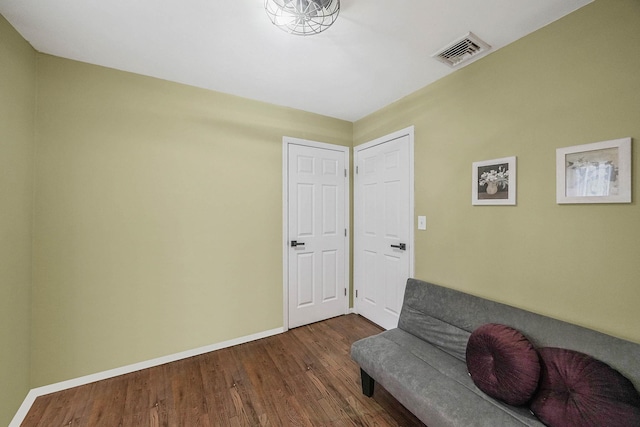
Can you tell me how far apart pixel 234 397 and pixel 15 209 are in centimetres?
189

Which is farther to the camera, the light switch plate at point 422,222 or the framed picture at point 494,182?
the light switch plate at point 422,222

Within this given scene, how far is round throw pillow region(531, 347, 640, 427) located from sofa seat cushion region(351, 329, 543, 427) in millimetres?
108

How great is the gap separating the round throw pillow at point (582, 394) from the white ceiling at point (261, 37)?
1.89 m

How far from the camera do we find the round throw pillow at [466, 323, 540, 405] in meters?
1.17

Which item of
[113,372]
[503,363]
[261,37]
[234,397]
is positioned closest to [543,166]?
[503,363]

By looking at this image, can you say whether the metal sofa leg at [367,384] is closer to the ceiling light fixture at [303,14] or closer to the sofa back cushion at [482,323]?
the sofa back cushion at [482,323]

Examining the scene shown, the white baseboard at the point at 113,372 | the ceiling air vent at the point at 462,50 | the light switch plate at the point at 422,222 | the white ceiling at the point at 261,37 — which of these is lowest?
the white baseboard at the point at 113,372

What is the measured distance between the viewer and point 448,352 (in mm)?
1649

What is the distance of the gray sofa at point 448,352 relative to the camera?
1138 mm

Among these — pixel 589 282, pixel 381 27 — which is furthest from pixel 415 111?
pixel 589 282

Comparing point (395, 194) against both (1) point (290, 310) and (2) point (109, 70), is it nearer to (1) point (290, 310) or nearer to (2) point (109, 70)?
(1) point (290, 310)

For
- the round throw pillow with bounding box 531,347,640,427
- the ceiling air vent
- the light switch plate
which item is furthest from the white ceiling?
the round throw pillow with bounding box 531,347,640,427

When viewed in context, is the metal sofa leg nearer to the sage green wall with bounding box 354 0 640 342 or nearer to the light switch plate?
the sage green wall with bounding box 354 0 640 342

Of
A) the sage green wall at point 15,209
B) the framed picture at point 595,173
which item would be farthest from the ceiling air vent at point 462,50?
the sage green wall at point 15,209
